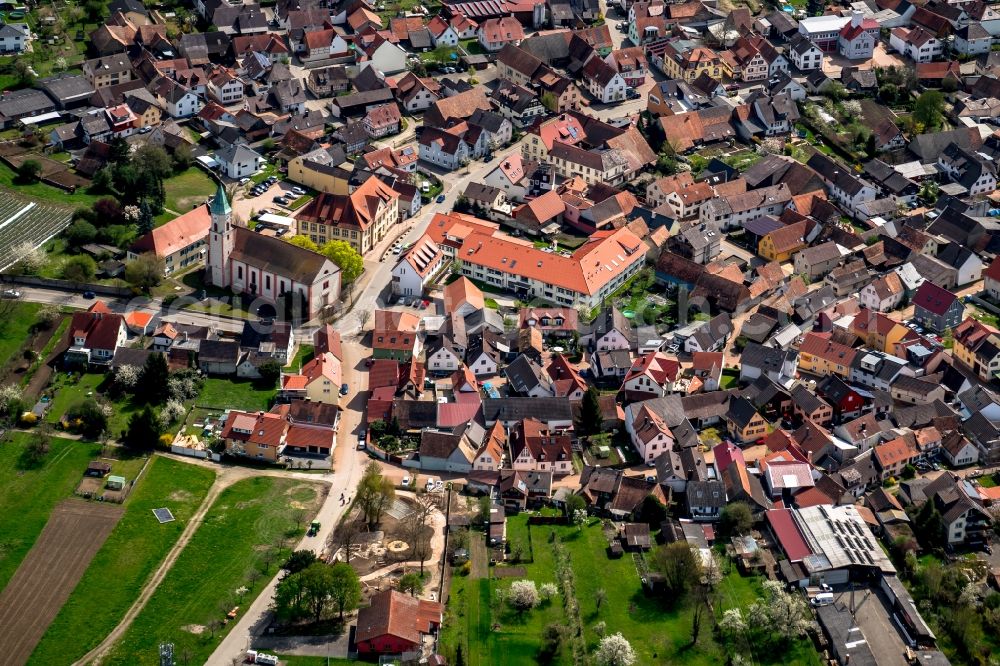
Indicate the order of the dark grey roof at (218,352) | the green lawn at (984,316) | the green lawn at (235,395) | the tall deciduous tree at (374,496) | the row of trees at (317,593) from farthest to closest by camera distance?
the green lawn at (984,316) → the dark grey roof at (218,352) → the green lawn at (235,395) → the tall deciduous tree at (374,496) → the row of trees at (317,593)

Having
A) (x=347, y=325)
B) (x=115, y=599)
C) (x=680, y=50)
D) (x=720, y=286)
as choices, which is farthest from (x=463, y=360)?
(x=680, y=50)

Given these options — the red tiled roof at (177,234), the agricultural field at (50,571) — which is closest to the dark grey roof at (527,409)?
the agricultural field at (50,571)

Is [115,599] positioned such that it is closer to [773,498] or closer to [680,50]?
[773,498]

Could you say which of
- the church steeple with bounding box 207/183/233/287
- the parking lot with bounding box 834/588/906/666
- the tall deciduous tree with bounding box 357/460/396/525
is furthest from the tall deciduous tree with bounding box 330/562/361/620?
the church steeple with bounding box 207/183/233/287

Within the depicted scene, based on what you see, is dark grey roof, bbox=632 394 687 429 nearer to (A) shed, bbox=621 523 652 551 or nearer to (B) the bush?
(A) shed, bbox=621 523 652 551

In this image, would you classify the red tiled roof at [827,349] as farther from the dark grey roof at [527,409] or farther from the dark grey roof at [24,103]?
the dark grey roof at [24,103]

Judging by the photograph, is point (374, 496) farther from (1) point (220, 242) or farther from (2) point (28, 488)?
(1) point (220, 242)
